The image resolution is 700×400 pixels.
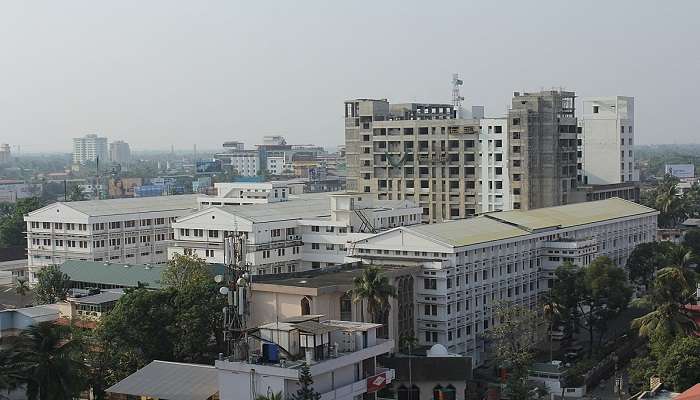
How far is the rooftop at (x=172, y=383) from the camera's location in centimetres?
3688

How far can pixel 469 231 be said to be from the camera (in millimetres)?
54375

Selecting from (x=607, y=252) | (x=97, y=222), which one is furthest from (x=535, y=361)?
(x=97, y=222)

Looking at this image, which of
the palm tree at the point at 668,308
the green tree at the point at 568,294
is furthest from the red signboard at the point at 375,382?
the green tree at the point at 568,294

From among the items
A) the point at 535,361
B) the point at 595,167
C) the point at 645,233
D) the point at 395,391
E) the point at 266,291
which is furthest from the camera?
the point at 595,167

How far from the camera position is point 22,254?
9181 centimetres

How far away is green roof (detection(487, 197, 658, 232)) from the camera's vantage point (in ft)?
197

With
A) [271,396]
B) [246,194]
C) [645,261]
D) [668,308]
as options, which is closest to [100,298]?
[271,396]

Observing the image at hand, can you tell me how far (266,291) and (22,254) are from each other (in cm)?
5259

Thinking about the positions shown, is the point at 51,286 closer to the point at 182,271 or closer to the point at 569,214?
the point at 182,271

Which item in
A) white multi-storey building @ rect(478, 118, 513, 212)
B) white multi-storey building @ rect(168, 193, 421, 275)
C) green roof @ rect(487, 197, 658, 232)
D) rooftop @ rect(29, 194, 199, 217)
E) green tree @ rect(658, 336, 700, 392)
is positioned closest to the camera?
green tree @ rect(658, 336, 700, 392)

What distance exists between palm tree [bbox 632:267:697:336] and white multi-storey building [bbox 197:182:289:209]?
131 ft

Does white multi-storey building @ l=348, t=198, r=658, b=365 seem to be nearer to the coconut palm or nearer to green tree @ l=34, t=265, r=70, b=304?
the coconut palm

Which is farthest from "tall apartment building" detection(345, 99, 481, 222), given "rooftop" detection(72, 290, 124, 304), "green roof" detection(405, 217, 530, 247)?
"rooftop" detection(72, 290, 124, 304)

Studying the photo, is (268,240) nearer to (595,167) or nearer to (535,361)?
(535,361)
